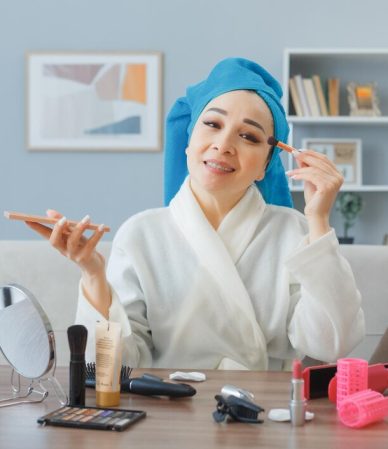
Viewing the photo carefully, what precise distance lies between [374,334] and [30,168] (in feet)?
9.30

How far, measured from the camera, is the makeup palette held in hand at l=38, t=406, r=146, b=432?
111cm

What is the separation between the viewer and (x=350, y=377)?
1.27m

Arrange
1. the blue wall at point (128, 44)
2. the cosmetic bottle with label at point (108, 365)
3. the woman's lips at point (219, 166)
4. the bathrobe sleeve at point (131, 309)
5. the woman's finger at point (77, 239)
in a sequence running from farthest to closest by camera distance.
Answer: the blue wall at point (128, 44) → the woman's lips at point (219, 166) → the bathrobe sleeve at point (131, 309) → the woman's finger at point (77, 239) → the cosmetic bottle with label at point (108, 365)

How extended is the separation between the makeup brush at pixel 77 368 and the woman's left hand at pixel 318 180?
1.91 ft

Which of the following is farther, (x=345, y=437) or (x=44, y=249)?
(x=44, y=249)

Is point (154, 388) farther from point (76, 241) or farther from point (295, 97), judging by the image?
point (295, 97)

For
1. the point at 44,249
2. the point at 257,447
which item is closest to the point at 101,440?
the point at 257,447

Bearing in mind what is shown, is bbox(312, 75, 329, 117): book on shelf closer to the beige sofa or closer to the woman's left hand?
the beige sofa

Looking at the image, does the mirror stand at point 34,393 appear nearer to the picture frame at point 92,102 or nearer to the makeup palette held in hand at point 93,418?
the makeup palette held in hand at point 93,418

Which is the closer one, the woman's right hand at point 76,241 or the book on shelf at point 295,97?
the woman's right hand at point 76,241

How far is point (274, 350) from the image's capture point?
1811mm

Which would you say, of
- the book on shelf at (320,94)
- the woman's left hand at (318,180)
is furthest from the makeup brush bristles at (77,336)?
the book on shelf at (320,94)

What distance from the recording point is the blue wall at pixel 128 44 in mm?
4531

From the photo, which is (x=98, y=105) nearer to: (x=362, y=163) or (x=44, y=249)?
(x=362, y=163)
